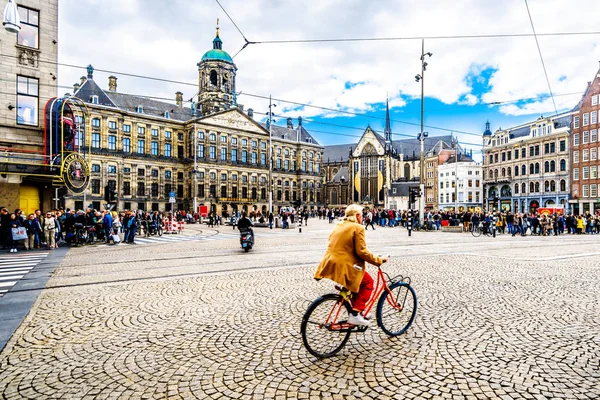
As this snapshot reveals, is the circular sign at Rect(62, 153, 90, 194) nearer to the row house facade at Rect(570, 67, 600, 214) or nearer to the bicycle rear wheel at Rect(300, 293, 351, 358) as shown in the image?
the bicycle rear wheel at Rect(300, 293, 351, 358)

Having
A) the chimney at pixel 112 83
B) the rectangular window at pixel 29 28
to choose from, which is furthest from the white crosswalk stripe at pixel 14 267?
the chimney at pixel 112 83

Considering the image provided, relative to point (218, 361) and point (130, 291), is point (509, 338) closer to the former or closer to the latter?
point (218, 361)

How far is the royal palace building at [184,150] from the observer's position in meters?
61.7

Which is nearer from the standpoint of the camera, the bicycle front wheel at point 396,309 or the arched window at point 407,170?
the bicycle front wheel at point 396,309

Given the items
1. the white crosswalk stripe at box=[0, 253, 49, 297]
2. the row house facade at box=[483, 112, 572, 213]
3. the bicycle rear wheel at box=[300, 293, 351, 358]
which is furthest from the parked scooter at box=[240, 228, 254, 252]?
the row house facade at box=[483, 112, 572, 213]

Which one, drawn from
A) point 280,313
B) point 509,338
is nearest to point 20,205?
point 280,313

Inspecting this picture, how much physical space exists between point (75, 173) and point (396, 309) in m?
18.3

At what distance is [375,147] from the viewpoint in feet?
318

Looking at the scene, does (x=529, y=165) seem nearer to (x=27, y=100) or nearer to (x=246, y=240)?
(x=246, y=240)

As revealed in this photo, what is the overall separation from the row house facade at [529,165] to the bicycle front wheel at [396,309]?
55456 mm

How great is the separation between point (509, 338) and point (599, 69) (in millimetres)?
61693

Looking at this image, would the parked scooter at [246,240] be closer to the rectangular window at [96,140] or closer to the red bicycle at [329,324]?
the red bicycle at [329,324]

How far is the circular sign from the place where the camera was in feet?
57.7

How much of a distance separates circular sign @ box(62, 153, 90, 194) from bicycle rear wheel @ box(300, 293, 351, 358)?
17.4 m
